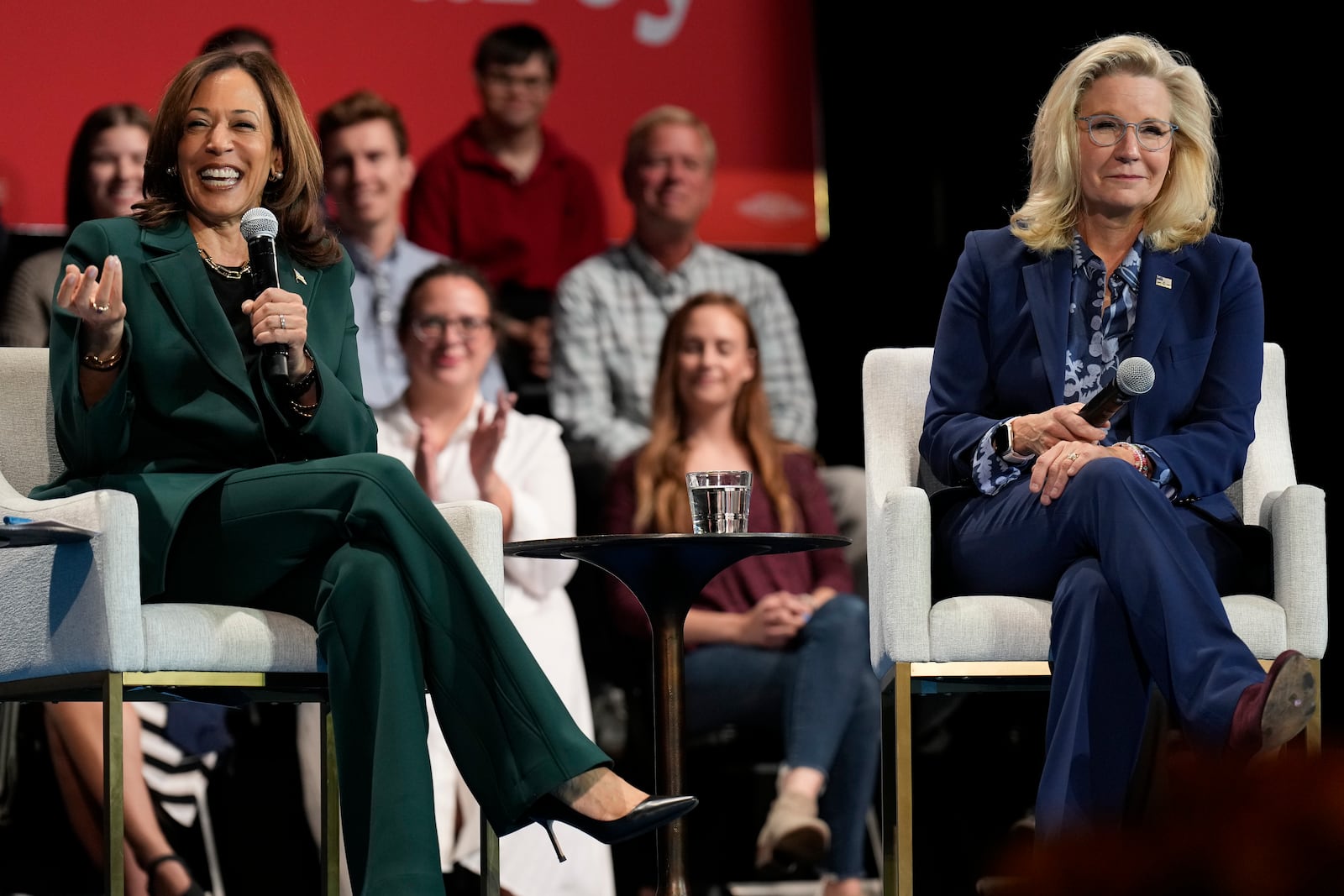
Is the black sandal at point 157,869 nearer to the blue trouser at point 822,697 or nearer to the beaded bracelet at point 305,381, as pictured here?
the blue trouser at point 822,697

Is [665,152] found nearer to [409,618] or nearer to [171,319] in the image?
[171,319]

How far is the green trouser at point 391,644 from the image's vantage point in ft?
7.28

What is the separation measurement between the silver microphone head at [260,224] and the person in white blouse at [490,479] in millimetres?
1289

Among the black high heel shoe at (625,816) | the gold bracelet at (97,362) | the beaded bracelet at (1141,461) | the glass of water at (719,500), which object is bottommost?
the black high heel shoe at (625,816)

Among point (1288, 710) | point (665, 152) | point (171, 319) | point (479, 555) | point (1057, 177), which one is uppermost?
point (665, 152)

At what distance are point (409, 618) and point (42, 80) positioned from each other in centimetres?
286

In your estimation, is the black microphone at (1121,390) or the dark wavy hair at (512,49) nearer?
the black microphone at (1121,390)

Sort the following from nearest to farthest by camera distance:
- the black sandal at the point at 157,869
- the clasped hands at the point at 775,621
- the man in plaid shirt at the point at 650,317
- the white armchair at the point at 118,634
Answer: the white armchair at the point at 118,634 < the black sandal at the point at 157,869 < the clasped hands at the point at 775,621 < the man in plaid shirt at the point at 650,317

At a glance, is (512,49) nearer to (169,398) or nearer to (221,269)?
Answer: (221,269)

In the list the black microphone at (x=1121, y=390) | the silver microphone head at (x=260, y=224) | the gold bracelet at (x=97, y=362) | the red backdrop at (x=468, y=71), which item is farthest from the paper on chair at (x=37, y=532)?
the red backdrop at (x=468, y=71)

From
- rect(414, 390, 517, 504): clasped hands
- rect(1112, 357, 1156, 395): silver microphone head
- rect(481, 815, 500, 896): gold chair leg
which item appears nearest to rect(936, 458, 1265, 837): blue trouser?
rect(1112, 357, 1156, 395): silver microphone head

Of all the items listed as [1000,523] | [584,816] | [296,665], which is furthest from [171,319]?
[1000,523]

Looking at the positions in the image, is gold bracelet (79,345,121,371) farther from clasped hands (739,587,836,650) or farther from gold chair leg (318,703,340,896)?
clasped hands (739,587,836,650)

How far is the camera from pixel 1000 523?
2541 millimetres
